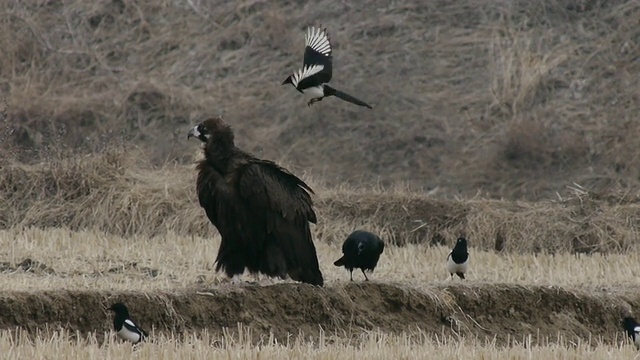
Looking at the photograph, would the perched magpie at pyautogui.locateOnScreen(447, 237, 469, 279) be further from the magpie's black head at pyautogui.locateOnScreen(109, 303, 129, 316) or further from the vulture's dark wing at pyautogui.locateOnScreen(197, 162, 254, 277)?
the magpie's black head at pyautogui.locateOnScreen(109, 303, 129, 316)

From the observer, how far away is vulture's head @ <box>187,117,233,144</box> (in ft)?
42.8

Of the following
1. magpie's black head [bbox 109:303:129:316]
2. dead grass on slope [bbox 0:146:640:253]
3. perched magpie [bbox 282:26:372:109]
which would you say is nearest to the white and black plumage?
perched magpie [bbox 282:26:372:109]

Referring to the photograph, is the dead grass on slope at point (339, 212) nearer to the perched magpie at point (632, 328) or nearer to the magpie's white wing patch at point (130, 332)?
the perched magpie at point (632, 328)

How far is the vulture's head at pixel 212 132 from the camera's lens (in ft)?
42.8

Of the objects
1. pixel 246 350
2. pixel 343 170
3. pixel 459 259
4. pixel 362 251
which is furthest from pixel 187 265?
pixel 343 170

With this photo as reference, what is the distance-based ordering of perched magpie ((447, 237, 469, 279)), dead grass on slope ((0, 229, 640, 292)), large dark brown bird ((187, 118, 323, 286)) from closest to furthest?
1. large dark brown bird ((187, 118, 323, 286))
2. dead grass on slope ((0, 229, 640, 292))
3. perched magpie ((447, 237, 469, 279))

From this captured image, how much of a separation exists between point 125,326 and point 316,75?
291 cm

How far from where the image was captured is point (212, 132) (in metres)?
13.1

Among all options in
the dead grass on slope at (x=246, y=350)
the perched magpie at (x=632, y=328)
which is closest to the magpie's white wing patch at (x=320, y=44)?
the dead grass on slope at (x=246, y=350)

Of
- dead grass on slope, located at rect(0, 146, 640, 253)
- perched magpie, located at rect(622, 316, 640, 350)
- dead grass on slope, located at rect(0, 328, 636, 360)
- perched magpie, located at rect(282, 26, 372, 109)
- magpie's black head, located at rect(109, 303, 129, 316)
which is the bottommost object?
dead grass on slope, located at rect(0, 328, 636, 360)

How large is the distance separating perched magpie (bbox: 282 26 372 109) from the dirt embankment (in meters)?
1.99

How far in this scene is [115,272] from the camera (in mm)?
14297

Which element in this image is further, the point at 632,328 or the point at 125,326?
the point at 632,328

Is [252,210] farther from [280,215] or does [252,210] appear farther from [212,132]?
[212,132]
